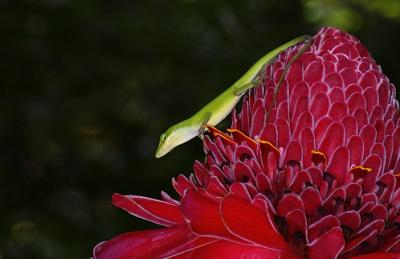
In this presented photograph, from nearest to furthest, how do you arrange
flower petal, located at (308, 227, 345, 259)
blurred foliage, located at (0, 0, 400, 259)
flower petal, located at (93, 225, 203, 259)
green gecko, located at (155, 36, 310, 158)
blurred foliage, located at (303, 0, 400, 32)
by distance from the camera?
flower petal, located at (308, 227, 345, 259), flower petal, located at (93, 225, 203, 259), green gecko, located at (155, 36, 310, 158), blurred foliage, located at (0, 0, 400, 259), blurred foliage, located at (303, 0, 400, 32)

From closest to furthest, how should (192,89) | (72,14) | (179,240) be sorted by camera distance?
1. (179,240)
2. (192,89)
3. (72,14)

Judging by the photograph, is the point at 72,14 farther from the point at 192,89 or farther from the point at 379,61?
the point at 379,61

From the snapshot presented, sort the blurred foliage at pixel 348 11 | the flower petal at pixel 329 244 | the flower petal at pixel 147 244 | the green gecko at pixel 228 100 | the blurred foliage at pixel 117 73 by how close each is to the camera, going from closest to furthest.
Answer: the flower petal at pixel 329 244
the flower petal at pixel 147 244
the green gecko at pixel 228 100
the blurred foliage at pixel 117 73
the blurred foliage at pixel 348 11

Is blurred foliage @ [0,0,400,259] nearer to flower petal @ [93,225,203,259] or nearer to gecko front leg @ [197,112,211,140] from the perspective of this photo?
gecko front leg @ [197,112,211,140]

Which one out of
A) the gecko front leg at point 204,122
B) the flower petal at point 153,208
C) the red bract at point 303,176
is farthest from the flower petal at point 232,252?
the gecko front leg at point 204,122

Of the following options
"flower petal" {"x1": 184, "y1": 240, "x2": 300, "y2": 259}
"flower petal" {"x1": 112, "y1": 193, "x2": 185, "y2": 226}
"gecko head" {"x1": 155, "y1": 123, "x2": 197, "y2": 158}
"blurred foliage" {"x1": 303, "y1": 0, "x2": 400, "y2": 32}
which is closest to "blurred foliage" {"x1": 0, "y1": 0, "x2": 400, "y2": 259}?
"blurred foliage" {"x1": 303, "y1": 0, "x2": 400, "y2": 32}

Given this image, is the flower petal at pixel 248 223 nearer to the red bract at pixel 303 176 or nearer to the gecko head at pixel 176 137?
the red bract at pixel 303 176

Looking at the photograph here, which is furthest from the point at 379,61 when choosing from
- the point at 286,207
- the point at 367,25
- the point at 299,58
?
the point at 286,207
